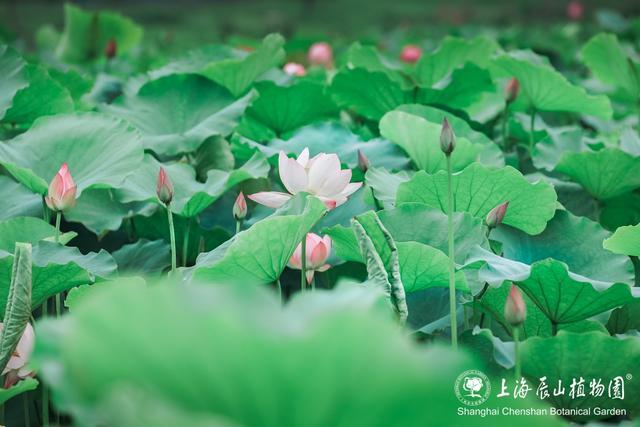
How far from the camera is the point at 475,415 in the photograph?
Answer: 1.80 ft

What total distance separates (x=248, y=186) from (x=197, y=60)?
0.52 metres

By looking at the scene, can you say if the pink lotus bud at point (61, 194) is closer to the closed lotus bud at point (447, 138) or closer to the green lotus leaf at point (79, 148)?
the green lotus leaf at point (79, 148)

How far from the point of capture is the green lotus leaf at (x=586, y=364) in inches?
34.3

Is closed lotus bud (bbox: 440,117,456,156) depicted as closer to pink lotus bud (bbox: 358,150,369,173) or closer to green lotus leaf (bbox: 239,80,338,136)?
pink lotus bud (bbox: 358,150,369,173)

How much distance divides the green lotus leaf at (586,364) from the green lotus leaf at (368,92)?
2.48 ft

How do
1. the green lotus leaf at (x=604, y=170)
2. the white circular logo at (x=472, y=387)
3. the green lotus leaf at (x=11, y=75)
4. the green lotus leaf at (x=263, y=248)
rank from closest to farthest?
the white circular logo at (x=472, y=387) < the green lotus leaf at (x=263, y=248) < the green lotus leaf at (x=604, y=170) < the green lotus leaf at (x=11, y=75)

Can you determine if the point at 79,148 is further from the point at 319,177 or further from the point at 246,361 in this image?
the point at 246,361

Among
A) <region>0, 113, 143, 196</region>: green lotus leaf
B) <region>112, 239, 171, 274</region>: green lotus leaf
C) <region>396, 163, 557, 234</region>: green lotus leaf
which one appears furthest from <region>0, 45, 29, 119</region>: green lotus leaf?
<region>396, 163, 557, 234</region>: green lotus leaf

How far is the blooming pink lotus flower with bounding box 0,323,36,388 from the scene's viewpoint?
0.94 m

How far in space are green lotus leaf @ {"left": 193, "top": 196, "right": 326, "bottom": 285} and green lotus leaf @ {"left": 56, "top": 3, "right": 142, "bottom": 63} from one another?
5.25 ft

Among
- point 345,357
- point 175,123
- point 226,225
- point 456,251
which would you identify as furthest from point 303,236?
point 175,123

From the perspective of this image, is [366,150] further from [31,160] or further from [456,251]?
[31,160]

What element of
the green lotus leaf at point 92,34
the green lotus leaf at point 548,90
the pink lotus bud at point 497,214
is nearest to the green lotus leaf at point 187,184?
the pink lotus bud at point 497,214

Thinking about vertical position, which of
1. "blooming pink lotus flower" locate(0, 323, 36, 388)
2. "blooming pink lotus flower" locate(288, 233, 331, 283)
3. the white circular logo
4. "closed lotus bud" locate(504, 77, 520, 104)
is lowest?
"blooming pink lotus flower" locate(0, 323, 36, 388)
